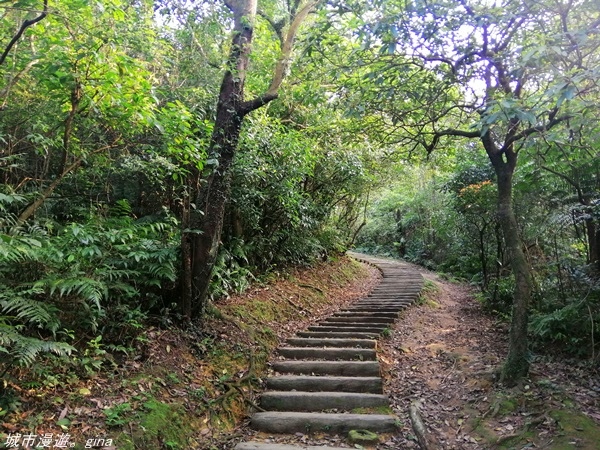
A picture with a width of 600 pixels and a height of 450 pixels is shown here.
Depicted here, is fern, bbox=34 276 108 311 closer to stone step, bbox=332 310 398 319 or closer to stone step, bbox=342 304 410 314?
stone step, bbox=332 310 398 319

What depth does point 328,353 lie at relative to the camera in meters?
6.73

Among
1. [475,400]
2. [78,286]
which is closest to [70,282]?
[78,286]

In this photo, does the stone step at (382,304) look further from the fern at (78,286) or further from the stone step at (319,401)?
the fern at (78,286)

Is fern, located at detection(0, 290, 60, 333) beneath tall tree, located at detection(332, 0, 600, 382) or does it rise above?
beneath

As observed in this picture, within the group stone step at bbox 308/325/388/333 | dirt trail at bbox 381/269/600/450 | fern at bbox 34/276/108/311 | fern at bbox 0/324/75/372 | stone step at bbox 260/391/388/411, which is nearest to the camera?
fern at bbox 0/324/75/372

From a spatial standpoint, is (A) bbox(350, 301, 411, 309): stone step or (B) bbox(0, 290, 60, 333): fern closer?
(B) bbox(0, 290, 60, 333): fern

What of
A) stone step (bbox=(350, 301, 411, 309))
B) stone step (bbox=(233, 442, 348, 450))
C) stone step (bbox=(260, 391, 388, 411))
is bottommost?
stone step (bbox=(233, 442, 348, 450))

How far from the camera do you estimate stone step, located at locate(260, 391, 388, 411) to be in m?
5.36

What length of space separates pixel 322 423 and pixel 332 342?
7.28 feet

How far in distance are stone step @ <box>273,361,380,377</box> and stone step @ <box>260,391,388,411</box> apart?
64 cm

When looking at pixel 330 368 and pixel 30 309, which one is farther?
pixel 330 368

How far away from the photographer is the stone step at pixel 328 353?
657cm

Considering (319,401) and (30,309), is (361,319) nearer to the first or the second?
(319,401)

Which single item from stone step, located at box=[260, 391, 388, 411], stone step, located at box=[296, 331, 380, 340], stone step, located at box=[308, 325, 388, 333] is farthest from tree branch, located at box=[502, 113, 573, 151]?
stone step, located at box=[308, 325, 388, 333]
